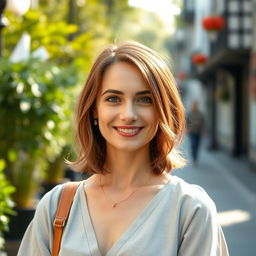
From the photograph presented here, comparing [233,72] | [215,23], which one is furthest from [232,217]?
[233,72]

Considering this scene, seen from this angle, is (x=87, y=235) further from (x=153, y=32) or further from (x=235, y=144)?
(x=153, y=32)

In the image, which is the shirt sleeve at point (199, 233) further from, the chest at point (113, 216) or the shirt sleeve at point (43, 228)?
the shirt sleeve at point (43, 228)

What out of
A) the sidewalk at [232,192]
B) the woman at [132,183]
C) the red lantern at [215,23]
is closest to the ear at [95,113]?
the woman at [132,183]

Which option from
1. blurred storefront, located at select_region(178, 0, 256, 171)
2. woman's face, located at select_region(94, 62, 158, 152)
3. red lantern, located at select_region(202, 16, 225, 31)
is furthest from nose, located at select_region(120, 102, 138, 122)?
red lantern, located at select_region(202, 16, 225, 31)

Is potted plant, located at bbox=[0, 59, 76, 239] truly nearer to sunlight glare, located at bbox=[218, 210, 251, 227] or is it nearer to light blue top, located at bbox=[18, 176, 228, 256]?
sunlight glare, located at bbox=[218, 210, 251, 227]

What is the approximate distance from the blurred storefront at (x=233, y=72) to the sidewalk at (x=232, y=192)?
31.8 inches

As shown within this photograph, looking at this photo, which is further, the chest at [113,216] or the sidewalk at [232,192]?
the sidewalk at [232,192]

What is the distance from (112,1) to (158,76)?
26.8 metres

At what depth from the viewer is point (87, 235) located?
223 cm

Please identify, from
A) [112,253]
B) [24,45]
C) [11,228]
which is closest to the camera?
[112,253]

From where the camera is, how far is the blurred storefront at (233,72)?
58.7 ft

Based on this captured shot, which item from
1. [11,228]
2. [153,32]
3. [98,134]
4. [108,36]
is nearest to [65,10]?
[108,36]

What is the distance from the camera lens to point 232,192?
1322cm

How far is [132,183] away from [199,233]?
1.17 feet
